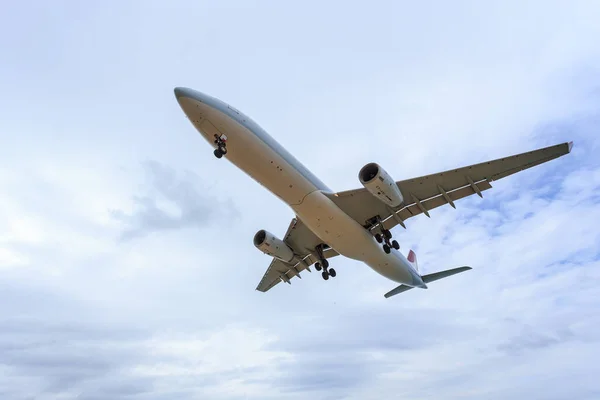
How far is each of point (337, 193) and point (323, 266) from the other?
6993mm

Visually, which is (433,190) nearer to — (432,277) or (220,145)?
Result: (432,277)

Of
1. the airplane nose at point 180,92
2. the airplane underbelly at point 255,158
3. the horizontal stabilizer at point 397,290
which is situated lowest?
the horizontal stabilizer at point 397,290

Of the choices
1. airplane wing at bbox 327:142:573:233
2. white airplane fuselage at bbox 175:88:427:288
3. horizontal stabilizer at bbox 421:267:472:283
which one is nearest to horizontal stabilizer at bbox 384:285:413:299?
horizontal stabilizer at bbox 421:267:472:283

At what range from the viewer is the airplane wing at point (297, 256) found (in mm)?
31156

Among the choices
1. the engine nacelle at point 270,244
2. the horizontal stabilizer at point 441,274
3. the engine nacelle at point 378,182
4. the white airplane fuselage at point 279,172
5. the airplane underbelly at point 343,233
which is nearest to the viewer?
the white airplane fuselage at point 279,172

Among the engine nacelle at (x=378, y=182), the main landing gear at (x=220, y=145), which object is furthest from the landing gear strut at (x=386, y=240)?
the main landing gear at (x=220, y=145)

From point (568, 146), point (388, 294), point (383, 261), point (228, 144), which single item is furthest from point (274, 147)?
point (388, 294)

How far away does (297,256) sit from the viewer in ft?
106

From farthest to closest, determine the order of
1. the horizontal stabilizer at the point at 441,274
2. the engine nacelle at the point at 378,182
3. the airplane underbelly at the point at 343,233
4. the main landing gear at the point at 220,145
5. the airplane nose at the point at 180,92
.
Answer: the horizontal stabilizer at the point at 441,274
the airplane underbelly at the point at 343,233
the engine nacelle at the point at 378,182
the main landing gear at the point at 220,145
the airplane nose at the point at 180,92

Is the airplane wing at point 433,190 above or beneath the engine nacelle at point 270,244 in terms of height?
beneath

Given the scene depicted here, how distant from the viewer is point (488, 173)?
81.4 ft

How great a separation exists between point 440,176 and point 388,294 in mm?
13603

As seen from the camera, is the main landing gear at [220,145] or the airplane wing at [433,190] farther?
the airplane wing at [433,190]

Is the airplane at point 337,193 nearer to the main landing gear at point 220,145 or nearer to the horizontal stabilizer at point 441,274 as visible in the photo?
the main landing gear at point 220,145
